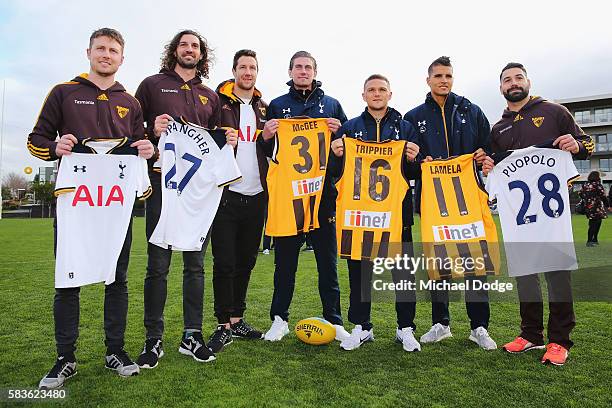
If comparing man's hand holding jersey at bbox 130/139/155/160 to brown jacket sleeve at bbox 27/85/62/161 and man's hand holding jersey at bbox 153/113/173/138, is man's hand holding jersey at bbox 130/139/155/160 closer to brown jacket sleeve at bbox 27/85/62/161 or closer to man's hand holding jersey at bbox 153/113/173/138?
man's hand holding jersey at bbox 153/113/173/138

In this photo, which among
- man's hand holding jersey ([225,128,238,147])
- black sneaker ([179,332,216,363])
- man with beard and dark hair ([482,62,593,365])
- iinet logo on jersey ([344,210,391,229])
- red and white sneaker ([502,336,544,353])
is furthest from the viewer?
iinet logo on jersey ([344,210,391,229])

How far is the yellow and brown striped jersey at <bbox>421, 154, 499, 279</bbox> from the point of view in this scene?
14.0ft

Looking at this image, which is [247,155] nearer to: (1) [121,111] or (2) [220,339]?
(1) [121,111]

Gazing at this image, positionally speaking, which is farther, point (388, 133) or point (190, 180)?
point (388, 133)

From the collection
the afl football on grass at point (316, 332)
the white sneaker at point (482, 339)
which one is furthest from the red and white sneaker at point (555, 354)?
the afl football on grass at point (316, 332)

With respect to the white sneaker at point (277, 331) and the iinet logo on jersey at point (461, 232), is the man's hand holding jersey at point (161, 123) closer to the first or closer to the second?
the white sneaker at point (277, 331)

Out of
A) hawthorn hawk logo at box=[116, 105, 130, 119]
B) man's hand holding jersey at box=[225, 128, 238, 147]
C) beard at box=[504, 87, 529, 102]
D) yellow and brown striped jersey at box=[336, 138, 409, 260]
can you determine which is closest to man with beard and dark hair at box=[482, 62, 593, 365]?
beard at box=[504, 87, 529, 102]

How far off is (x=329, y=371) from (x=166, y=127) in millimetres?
2476

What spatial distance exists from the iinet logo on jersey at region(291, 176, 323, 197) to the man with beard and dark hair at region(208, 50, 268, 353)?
34cm

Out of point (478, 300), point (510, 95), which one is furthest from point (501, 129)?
point (478, 300)

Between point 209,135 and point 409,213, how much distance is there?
2.06m

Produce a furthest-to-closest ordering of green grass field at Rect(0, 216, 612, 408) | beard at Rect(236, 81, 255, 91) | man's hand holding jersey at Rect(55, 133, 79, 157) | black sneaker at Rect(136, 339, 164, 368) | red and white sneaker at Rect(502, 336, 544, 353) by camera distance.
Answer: beard at Rect(236, 81, 255, 91), red and white sneaker at Rect(502, 336, 544, 353), black sneaker at Rect(136, 339, 164, 368), man's hand holding jersey at Rect(55, 133, 79, 157), green grass field at Rect(0, 216, 612, 408)

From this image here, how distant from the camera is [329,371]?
3525 millimetres

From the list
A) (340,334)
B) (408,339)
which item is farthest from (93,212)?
(408,339)
